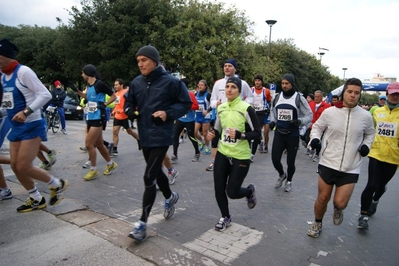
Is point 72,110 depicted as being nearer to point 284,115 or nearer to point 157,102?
point 284,115

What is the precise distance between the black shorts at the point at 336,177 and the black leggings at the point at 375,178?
83cm

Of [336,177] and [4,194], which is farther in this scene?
[4,194]

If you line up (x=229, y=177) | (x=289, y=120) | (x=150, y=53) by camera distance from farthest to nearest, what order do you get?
(x=289, y=120), (x=229, y=177), (x=150, y=53)

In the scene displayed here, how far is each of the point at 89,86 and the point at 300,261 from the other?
481 centimetres

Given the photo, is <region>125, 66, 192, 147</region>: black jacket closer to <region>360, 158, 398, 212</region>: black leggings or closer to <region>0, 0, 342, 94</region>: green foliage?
<region>360, 158, 398, 212</region>: black leggings

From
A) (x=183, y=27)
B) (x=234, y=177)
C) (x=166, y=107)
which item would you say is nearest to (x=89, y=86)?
(x=166, y=107)

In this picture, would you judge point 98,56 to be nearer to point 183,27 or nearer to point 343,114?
point 183,27

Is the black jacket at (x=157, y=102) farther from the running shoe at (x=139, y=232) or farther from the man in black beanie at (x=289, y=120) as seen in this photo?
the man in black beanie at (x=289, y=120)

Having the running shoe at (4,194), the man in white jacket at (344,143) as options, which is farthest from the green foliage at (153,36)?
the man in white jacket at (344,143)

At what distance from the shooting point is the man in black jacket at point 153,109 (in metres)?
3.57

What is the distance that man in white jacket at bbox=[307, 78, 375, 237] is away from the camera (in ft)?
12.0

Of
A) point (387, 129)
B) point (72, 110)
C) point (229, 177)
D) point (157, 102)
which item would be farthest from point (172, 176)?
point (72, 110)

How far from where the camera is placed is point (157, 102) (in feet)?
11.8

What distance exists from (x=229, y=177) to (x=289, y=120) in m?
2.22
